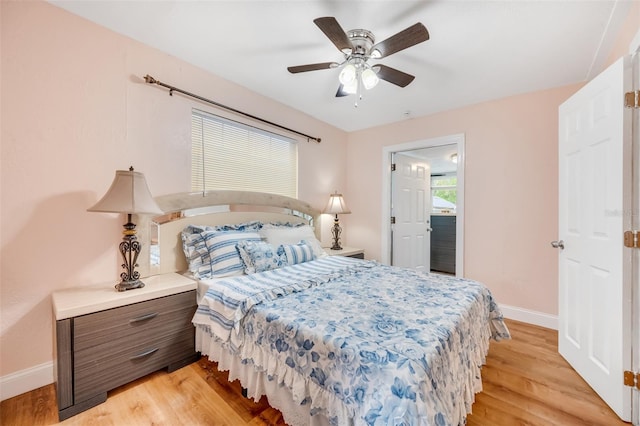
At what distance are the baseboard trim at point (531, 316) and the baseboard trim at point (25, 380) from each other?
4.08 m

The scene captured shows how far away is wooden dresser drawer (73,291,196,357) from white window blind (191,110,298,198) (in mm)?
1083

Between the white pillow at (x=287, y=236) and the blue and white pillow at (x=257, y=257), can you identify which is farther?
the white pillow at (x=287, y=236)

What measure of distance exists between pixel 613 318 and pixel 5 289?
3.73m

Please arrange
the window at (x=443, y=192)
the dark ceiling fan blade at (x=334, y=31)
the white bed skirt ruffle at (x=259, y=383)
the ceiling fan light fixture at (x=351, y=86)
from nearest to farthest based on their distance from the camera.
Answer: the white bed skirt ruffle at (x=259, y=383) < the dark ceiling fan blade at (x=334, y=31) < the ceiling fan light fixture at (x=351, y=86) < the window at (x=443, y=192)

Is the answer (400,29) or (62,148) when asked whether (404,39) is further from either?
(62,148)

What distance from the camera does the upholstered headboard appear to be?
2131mm

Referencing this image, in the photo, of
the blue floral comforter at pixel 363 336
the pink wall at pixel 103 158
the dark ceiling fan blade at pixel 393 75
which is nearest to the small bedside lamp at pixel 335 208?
the pink wall at pixel 103 158

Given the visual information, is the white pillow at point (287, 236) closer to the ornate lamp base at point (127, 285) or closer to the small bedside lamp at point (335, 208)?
the small bedside lamp at point (335, 208)

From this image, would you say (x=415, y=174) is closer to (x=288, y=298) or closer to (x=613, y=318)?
(x=613, y=318)

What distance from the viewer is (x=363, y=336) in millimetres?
1154

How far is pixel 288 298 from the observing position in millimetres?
1638

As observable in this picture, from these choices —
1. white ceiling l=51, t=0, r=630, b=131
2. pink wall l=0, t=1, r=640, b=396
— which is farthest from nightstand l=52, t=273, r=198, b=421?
white ceiling l=51, t=0, r=630, b=131

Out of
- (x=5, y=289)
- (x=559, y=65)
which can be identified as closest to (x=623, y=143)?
(x=559, y=65)

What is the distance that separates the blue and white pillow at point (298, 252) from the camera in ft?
7.97
